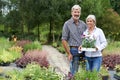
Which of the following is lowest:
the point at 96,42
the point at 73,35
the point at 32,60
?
the point at 32,60

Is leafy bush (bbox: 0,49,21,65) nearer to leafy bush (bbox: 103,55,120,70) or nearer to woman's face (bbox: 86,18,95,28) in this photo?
leafy bush (bbox: 103,55,120,70)

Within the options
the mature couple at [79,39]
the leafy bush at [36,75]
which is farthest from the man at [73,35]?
the leafy bush at [36,75]

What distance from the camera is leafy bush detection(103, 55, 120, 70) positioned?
1550 cm

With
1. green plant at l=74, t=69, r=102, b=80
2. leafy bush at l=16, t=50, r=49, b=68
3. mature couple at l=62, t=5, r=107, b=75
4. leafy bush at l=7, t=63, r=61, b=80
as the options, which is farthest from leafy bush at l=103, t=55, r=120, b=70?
green plant at l=74, t=69, r=102, b=80

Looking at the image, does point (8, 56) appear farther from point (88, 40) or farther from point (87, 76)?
point (87, 76)

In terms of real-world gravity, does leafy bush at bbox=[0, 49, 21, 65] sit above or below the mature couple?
below

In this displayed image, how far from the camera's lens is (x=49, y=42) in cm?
3216

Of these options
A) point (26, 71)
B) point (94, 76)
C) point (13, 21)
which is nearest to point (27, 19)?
point (13, 21)

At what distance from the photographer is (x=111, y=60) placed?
15867mm

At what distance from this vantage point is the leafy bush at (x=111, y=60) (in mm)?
15498

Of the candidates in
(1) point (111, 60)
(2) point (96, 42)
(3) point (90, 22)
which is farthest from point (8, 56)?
(3) point (90, 22)

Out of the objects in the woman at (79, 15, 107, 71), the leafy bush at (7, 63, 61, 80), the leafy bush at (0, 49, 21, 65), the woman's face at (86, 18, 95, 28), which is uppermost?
the woman's face at (86, 18, 95, 28)

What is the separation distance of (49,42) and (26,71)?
2241cm

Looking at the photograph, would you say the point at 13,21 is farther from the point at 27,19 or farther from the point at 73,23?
the point at 73,23
